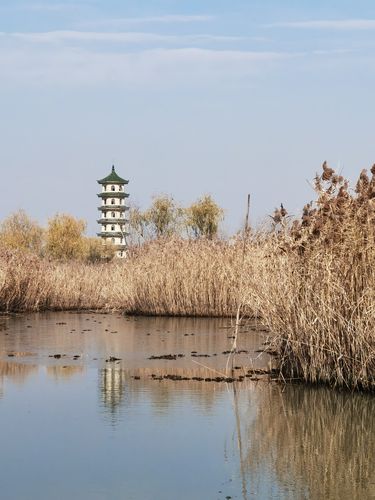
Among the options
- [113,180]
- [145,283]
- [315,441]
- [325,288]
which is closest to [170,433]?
[315,441]

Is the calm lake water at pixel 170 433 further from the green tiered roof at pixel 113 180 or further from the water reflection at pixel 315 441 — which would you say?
the green tiered roof at pixel 113 180

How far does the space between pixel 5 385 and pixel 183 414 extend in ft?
9.14

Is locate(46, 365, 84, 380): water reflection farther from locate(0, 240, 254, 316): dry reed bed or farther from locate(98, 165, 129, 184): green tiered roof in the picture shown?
locate(98, 165, 129, 184): green tiered roof

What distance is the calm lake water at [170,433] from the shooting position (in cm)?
683

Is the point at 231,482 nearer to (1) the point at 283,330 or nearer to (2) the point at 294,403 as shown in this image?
(2) the point at 294,403

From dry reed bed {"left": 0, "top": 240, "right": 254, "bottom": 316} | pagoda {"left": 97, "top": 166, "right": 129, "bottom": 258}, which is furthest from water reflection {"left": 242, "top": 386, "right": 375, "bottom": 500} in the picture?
pagoda {"left": 97, "top": 166, "right": 129, "bottom": 258}

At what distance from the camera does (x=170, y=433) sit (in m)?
8.50

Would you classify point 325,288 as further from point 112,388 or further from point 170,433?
point 170,433

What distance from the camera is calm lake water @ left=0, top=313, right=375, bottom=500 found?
22.4 ft

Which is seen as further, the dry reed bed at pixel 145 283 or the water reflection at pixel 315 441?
the dry reed bed at pixel 145 283

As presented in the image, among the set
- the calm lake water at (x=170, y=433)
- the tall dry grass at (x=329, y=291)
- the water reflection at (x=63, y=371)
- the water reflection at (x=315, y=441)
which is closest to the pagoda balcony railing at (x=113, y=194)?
the calm lake water at (x=170, y=433)

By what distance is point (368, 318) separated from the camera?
33.5ft

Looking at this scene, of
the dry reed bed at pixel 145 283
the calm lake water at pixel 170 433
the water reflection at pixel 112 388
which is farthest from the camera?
the dry reed bed at pixel 145 283

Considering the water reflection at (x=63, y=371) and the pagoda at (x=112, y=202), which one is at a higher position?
the pagoda at (x=112, y=202)
